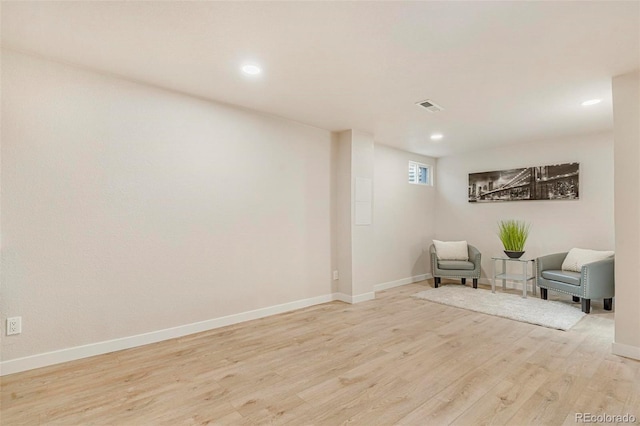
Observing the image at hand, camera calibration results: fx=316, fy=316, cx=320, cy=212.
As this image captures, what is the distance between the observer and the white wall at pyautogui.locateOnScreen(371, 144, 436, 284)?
18.8 ft

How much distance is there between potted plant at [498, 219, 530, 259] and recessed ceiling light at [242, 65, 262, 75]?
483 centimetres

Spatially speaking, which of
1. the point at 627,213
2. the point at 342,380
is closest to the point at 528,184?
the point at 627,213

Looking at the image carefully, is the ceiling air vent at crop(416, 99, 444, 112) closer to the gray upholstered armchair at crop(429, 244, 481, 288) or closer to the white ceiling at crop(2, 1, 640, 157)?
the white ceiling at crop(2, 1, 640, 157)

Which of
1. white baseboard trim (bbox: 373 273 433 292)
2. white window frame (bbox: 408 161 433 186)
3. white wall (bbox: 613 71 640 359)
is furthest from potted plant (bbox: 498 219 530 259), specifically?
white wall (bbox: 613 71 640 359)

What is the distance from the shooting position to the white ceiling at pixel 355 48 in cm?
205

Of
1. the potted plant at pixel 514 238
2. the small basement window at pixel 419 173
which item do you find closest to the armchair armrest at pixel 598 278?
the potted plant at pixel 514 238

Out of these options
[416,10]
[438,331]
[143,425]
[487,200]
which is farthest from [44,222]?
[487,200]

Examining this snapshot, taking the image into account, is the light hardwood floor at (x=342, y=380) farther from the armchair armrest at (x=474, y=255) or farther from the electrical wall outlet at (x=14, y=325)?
the armchair armrest at (x=474, y=255)

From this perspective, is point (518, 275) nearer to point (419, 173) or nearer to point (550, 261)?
point (550, 261)

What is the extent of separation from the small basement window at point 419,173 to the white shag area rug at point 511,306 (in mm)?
2266

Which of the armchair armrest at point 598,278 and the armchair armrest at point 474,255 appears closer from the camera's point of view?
the armchair armrest at point 598,278

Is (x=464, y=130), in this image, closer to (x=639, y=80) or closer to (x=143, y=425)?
(x=639, y=80)

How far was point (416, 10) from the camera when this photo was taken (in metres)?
2.03

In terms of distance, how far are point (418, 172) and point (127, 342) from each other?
572 cm
